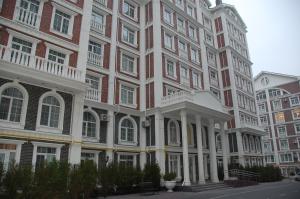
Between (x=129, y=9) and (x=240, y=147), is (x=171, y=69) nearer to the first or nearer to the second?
(x=129, y=9)

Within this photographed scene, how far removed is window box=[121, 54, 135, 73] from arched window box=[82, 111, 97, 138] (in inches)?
211

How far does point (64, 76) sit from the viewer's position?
1390 cm

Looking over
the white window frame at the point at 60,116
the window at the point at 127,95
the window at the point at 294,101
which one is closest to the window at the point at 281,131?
the window at the point at 294,101

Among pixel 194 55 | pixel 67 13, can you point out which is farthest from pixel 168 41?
pixel 67 13

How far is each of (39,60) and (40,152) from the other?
5.03 metres

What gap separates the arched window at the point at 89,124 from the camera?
1719 centimetres

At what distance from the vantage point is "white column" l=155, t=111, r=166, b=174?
740 inches

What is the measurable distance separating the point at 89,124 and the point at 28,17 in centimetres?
787

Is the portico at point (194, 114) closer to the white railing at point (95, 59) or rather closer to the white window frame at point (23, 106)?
the white railing at point (95, 59)

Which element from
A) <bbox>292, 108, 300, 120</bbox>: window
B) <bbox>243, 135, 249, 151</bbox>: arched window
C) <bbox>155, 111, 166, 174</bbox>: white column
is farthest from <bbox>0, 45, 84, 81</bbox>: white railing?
<bbox>292, 108, 300, 120</bbox>: window

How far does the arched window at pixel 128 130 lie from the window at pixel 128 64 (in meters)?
4.41

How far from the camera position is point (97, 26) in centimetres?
1997

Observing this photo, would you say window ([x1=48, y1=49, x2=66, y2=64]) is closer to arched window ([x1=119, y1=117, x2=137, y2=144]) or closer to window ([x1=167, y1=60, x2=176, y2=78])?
arched window ([x1=119, y1=117, x2=137, y2=144])

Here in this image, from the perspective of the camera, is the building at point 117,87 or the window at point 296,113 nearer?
the building at point 117,87
